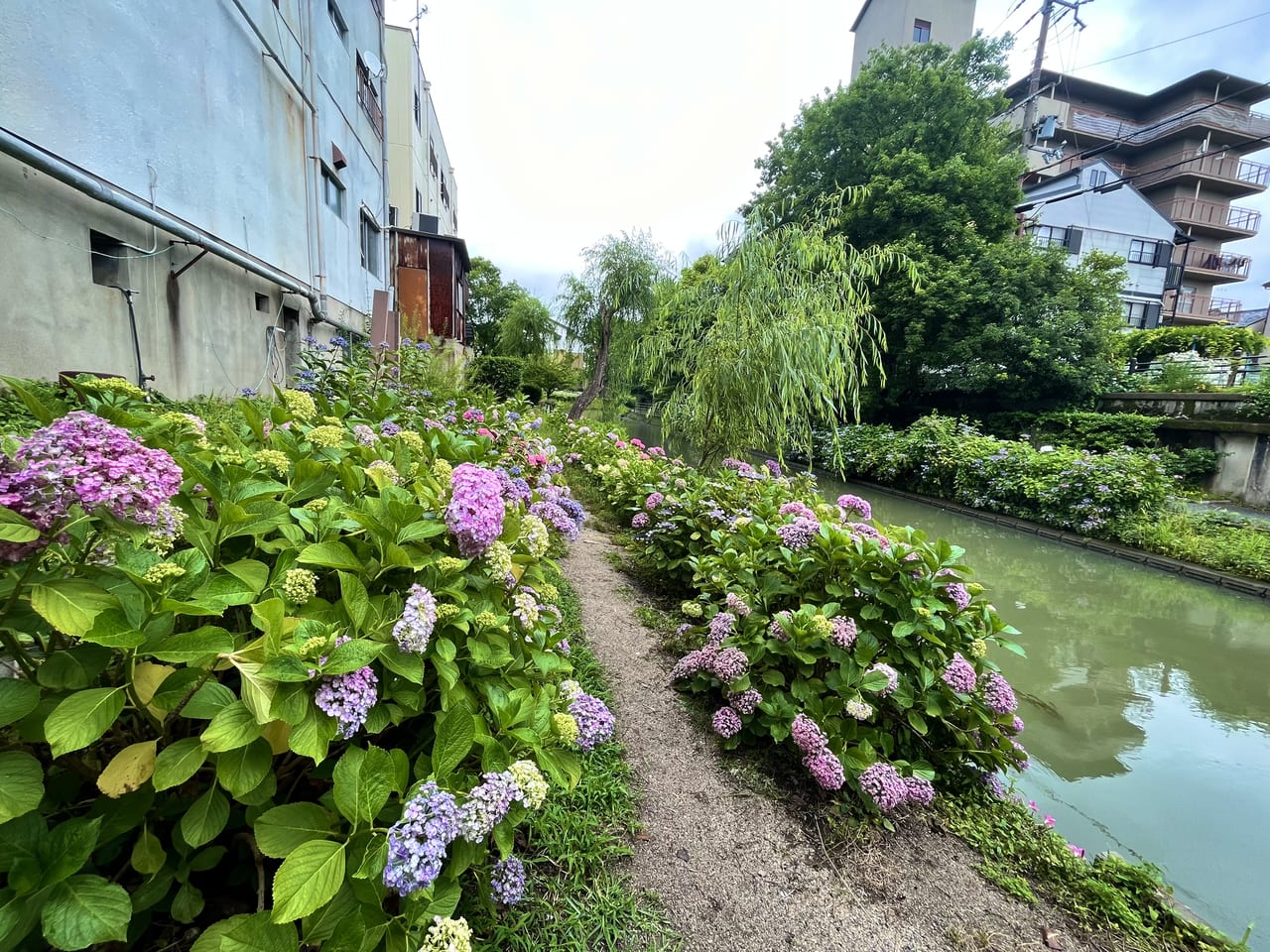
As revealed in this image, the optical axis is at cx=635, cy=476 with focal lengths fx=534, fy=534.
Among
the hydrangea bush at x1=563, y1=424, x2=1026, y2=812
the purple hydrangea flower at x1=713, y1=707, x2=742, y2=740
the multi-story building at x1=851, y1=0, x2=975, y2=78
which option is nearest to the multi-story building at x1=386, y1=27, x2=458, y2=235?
the hydrangea bush at x1=563, y1=424, x2=1026, y2=812

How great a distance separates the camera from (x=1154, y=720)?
3.63 m

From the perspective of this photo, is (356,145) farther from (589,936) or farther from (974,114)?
(974,114)

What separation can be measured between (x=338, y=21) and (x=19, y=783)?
1106cm

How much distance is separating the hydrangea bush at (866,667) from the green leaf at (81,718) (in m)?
1.92

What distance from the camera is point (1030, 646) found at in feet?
15.1

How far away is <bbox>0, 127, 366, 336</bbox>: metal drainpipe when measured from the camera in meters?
2.83

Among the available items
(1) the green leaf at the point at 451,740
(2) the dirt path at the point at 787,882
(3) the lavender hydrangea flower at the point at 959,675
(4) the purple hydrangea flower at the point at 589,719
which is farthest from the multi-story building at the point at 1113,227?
(1) the green leaf at the point at 451,740

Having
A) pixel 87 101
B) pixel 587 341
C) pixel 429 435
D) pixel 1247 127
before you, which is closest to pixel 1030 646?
pixel 429 435

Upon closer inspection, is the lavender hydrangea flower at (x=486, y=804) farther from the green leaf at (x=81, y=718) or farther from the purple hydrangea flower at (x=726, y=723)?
the purple hydrangea flower at (x=726, y=723)

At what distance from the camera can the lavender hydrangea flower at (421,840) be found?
76 centimetres

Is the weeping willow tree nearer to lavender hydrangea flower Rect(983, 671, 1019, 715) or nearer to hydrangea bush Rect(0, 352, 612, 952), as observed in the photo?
lavender hydrangea flower Rect(983, 671, 1019, 715)

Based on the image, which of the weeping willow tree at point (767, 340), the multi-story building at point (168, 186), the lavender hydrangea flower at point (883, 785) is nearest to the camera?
the lavender hydrangea flower at point (883, 785)

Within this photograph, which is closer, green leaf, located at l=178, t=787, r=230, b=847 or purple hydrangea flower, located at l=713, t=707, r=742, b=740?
green leaf, located at l=178, t=787, r=230, b=847

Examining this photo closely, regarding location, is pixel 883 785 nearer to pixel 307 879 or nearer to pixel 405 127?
pixel 307 879
